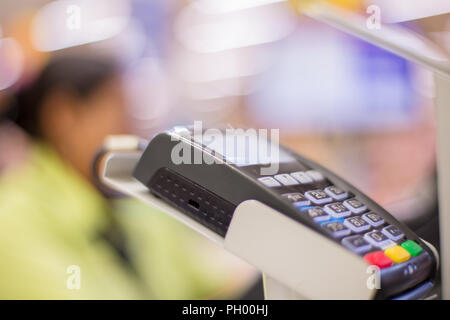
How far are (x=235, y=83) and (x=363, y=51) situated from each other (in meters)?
0.28

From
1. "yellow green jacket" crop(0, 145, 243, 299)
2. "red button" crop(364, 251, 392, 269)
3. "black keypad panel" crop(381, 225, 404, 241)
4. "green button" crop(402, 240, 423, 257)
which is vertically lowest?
"yellow green jacket" crop(0, 145, 243, 299)

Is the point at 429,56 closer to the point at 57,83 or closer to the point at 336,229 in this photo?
the point at 336,229

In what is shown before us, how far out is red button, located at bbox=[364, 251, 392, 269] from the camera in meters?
0.45

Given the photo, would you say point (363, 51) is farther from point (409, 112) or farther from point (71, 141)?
point (71, 141)

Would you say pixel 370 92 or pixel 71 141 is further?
pixel 71 141

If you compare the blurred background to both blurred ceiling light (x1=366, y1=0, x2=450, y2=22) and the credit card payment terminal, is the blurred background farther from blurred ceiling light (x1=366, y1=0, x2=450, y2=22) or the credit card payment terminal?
the credit card payment terminal

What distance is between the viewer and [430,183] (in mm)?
983

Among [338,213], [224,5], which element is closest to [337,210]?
[338,213]

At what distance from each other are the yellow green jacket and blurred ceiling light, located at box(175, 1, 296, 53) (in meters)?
0.41

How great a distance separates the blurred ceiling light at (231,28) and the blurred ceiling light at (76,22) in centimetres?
14

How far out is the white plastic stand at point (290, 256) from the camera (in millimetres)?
436

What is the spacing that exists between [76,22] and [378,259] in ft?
2.99

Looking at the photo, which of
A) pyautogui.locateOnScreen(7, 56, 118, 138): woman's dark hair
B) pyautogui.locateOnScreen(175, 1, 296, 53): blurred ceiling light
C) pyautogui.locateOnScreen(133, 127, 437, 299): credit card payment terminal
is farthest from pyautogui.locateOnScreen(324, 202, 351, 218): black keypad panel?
pyautogui.locateOnScreen(7, 56, 118, 138): woman's dark hair

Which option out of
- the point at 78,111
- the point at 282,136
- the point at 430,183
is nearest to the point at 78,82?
the point at 78,111
